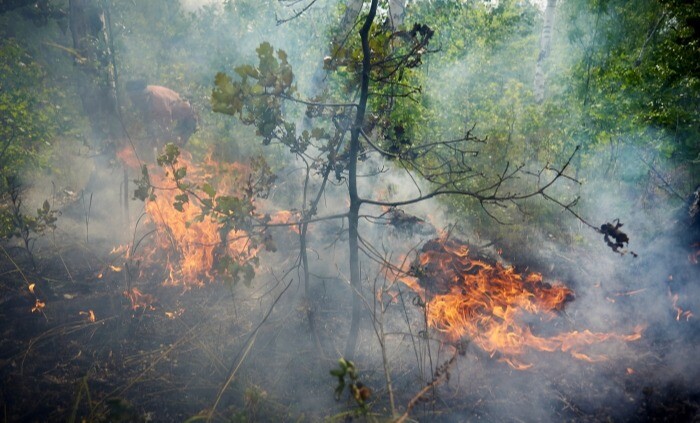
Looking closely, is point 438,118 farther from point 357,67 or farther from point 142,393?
point 142,393

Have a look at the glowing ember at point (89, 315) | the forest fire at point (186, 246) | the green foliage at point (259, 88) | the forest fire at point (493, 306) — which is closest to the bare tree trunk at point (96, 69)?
the forest fire at point (186, 246)

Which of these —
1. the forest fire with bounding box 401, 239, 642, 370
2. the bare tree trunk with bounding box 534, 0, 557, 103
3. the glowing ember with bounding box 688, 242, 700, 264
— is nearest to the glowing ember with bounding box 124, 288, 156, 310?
the forest fire with bounding box 401, 239, 642, 370

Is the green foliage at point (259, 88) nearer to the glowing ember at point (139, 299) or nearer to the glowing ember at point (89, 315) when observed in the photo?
the glowing ember at point (139, 299)

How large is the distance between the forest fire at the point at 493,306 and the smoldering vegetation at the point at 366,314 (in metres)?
0.07

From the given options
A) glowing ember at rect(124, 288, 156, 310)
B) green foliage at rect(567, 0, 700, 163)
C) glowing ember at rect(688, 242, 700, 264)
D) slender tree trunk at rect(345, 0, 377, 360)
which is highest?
green foliage at rect(567, 0, 700, 163)

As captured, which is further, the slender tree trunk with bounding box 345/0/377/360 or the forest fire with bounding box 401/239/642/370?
the forest fire with bounding box 401/239/642/370

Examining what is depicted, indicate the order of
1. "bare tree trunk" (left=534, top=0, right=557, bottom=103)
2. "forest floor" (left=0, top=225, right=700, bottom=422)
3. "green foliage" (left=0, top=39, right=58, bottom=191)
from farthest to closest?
"bare tree trunk" (left=534, top=0, right=557, bottom=103), "green foliage" (left=0, top=39, right=58, bottom=191), "forest floor" (left=0, top=225, right=700, bottom=422)

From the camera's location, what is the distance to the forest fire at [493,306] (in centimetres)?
449

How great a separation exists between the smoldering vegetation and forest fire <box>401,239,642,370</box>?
0.07 metres

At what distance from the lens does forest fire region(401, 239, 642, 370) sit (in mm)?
4488

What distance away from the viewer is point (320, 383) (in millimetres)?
4004

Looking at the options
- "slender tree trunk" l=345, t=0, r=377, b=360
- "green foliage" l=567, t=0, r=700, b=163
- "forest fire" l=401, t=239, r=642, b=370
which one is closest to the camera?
"slender tree trunk" l=345, t=0, r=377, b=360

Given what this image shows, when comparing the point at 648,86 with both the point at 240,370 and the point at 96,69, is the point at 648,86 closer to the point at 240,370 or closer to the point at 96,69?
the point at 240,370

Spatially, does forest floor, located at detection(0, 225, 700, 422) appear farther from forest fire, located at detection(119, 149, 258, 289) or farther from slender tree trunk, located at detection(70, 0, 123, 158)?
slender tree trunk, located at detection(70, 0, 123, 158)
